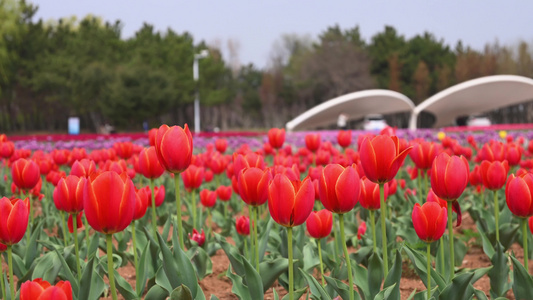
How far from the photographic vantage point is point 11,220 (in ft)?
5.19

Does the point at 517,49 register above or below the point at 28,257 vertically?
above

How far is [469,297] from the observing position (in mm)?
1852

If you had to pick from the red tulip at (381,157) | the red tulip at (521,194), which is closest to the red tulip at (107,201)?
the red tulip at (381,157)

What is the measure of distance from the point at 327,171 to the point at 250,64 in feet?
206

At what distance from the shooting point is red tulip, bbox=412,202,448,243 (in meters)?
1.78

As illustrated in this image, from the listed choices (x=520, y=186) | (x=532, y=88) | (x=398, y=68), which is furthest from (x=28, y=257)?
(x=398, y=68)

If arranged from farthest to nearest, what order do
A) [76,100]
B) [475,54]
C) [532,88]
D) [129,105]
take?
[475,54] → [76,100] → [129,105] → [532,88]

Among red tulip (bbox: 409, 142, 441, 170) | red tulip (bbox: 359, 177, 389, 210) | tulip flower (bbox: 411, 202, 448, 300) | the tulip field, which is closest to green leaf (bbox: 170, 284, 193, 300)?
the tulip field

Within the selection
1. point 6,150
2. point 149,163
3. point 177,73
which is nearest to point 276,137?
point 149,163

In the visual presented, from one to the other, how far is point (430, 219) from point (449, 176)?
0.56ft

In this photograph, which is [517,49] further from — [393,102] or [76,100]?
[76,100]

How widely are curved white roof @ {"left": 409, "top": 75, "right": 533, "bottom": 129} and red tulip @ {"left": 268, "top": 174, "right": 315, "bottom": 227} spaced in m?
32.2

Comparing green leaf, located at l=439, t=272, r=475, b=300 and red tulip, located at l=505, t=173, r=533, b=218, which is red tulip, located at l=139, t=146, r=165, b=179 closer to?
green leaf, located at l=439, t=272, r=475, b=300

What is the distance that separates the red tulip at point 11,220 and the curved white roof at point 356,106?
2634 centimetres
